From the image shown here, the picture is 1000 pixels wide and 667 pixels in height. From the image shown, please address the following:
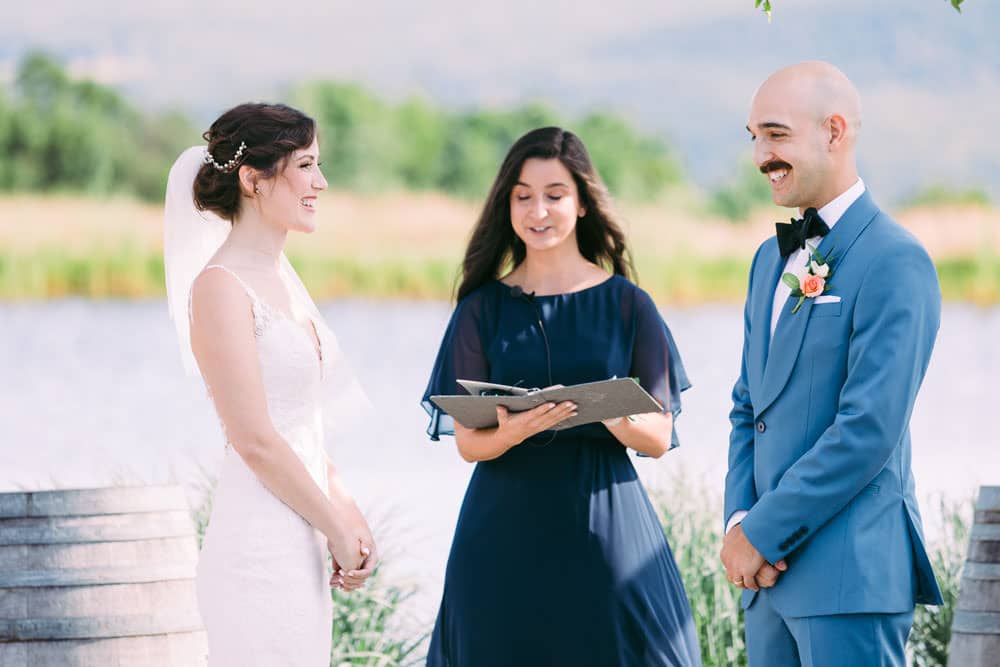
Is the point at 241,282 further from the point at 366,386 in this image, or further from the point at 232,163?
the point at 366,386

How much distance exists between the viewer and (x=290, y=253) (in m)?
8.41

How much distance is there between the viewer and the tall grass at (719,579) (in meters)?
4.59

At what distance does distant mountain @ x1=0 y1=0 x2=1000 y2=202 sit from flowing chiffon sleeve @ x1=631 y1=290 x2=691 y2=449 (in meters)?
5.59

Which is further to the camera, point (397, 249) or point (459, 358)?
point (397, 249)

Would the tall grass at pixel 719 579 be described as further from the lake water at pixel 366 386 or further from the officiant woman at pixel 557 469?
the lake water at pixel 366 386

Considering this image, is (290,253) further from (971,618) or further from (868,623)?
(868,623)

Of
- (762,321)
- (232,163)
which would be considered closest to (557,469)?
(762,321)

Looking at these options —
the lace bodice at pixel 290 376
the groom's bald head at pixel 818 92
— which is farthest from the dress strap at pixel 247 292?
the groom's bald head at pixel 818 92

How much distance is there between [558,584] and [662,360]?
0.55 metres

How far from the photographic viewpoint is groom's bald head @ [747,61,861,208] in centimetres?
226

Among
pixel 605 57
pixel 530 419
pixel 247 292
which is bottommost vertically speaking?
pixel 530 419

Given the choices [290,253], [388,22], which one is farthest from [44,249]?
[388,22]

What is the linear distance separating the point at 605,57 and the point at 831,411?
675 centimetres

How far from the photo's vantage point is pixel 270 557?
2379 mm
